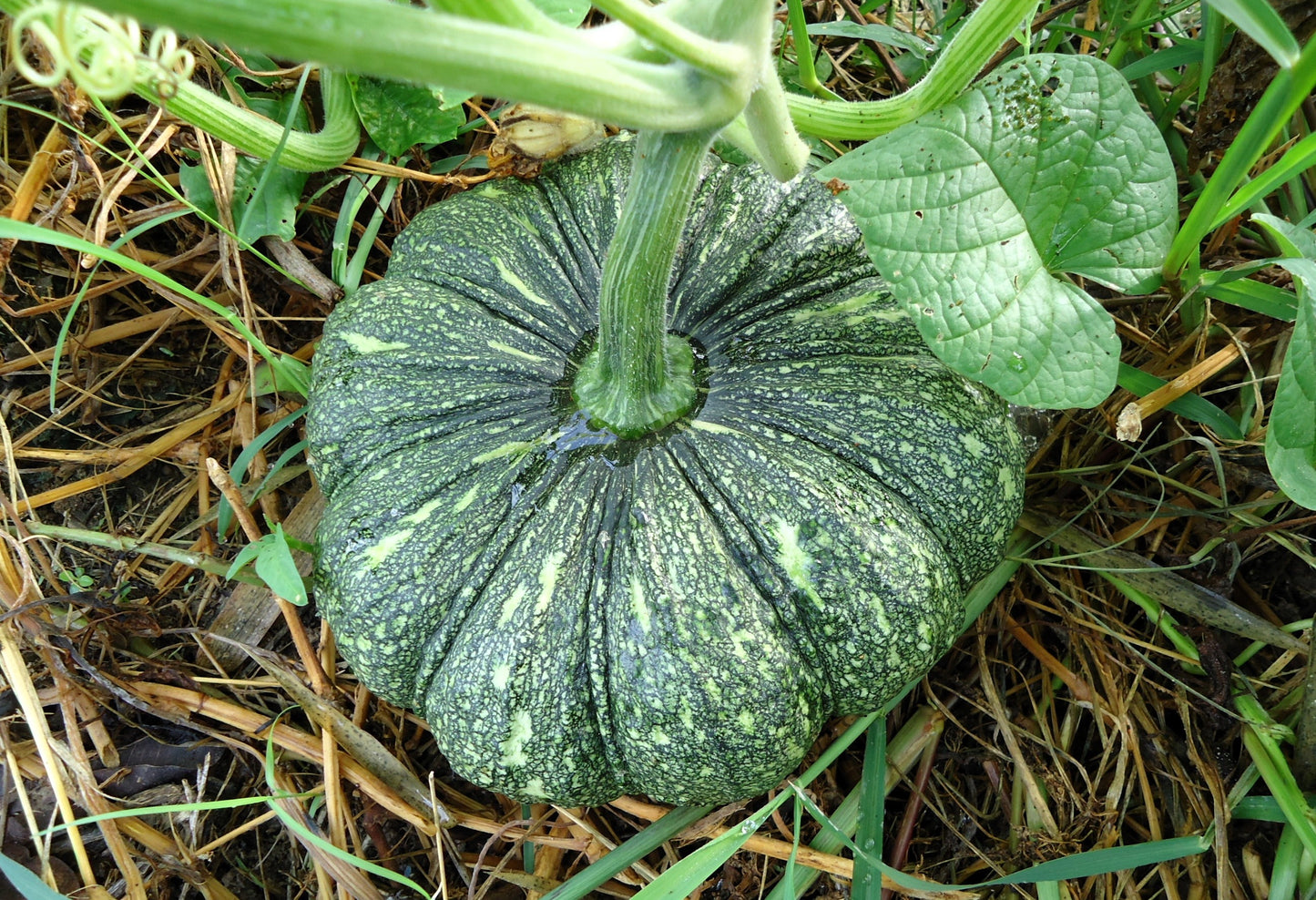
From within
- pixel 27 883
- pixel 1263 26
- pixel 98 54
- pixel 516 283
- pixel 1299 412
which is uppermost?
pixel 1263 26

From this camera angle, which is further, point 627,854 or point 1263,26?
point 627,854

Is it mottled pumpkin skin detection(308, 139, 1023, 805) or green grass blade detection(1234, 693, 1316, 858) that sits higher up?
mottled pumpkin skin detection(308, 139, 1023, 805)

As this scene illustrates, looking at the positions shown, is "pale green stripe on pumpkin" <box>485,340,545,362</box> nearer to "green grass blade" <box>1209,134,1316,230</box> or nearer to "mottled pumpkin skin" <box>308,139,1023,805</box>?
"mottled pumpkin skin" <box>308,139,1023,805</box>

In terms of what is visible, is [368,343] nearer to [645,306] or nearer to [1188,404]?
[645,306]

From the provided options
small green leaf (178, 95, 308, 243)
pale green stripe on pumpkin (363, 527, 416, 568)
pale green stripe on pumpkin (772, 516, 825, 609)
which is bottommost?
pale green stripe on pumpkin (363, 527, 416, 568)

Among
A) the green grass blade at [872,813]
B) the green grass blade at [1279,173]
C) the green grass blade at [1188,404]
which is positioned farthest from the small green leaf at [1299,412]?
the green grass blade at [872,813]

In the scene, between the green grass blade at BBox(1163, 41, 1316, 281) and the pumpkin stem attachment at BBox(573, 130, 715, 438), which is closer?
the green grass blade at BBox(1163, 41, 1316, 281)

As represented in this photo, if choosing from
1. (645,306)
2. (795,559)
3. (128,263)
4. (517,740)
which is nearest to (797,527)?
(795,559)

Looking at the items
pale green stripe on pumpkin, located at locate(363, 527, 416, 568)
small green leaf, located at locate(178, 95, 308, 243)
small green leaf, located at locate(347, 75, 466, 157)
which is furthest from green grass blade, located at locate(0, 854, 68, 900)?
small green leaf, located at locate(347, 75, 466, 157)

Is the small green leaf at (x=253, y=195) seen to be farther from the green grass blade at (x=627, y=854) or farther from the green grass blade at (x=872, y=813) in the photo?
the green grass blade at (x=872, y=813)
